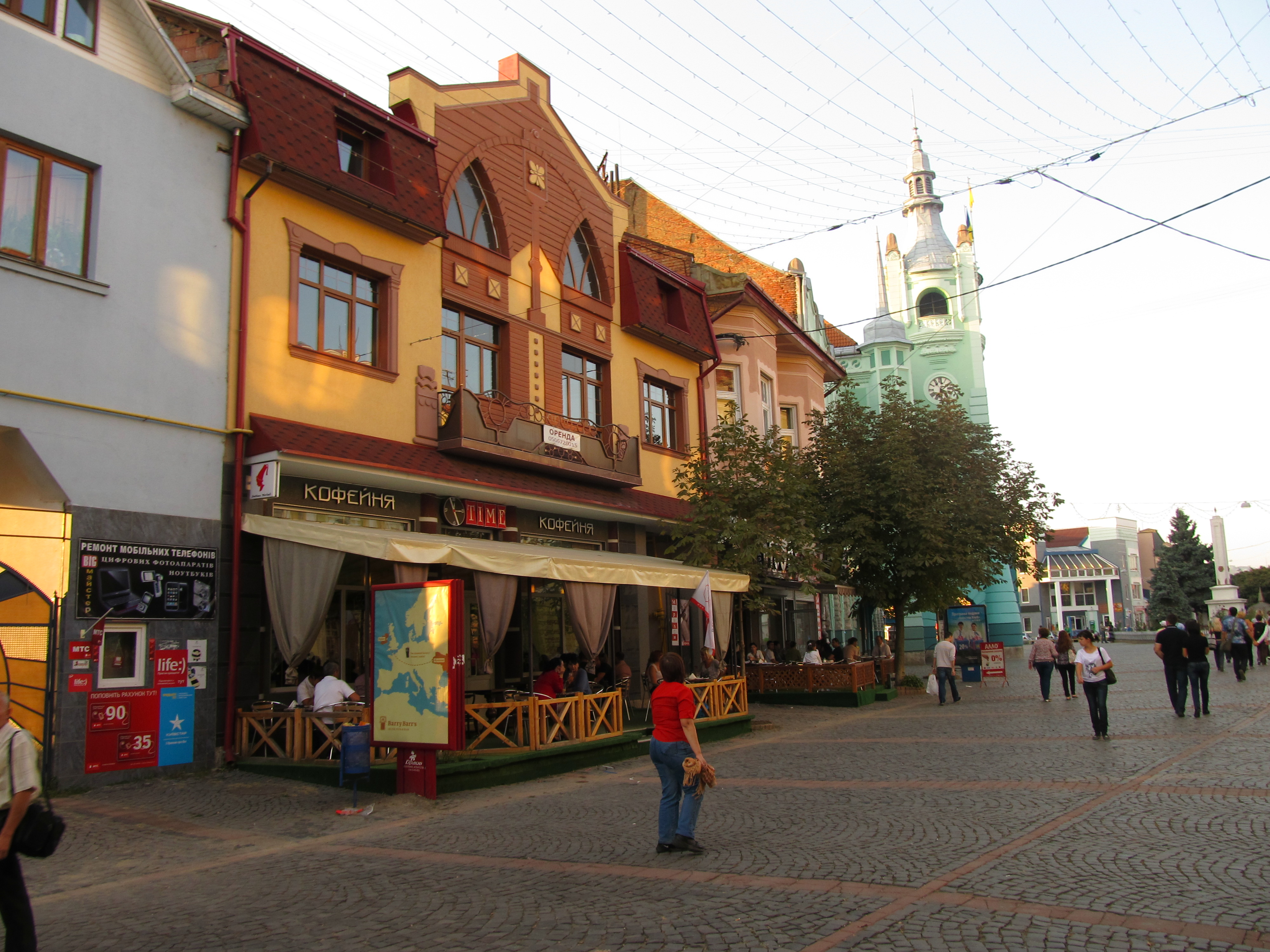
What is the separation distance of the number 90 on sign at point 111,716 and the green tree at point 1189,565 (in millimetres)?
72047

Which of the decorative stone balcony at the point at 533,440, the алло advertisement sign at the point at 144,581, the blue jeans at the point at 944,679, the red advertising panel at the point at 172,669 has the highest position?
the decorative stone balcony at the point at 533,440

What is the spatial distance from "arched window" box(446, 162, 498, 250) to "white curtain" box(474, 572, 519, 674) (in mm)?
7971

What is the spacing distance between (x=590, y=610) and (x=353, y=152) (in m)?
8.51

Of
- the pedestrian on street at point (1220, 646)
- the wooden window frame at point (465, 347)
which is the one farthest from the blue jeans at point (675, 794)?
the pedestrian on street at point (1220, 646)

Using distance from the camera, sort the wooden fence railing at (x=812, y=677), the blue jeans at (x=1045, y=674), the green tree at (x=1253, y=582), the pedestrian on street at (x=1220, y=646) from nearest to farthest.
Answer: the blue jeans at (x=1045, y=674), the wooden fence railing at (x=812, y=677), the pedestrian on street at (x=1220, y=646), the green tree at (x=1253, y=582)

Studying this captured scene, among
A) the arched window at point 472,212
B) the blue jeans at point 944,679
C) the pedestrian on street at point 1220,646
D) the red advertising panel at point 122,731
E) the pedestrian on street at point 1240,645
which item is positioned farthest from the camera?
the pedestrian on street at point 1220,646

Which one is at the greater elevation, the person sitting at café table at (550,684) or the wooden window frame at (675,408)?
the wooden window frame at (675,408)

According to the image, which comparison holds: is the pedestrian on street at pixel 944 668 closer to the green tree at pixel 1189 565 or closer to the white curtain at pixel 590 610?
the white curtain at pixel 590 610

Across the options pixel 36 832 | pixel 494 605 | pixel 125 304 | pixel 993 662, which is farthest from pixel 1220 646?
pixel 36 832

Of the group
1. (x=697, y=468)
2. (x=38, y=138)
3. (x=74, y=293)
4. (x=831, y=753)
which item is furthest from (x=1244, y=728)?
(x=38, y=138)

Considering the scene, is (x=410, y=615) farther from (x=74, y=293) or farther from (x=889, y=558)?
(x=889, y=558)

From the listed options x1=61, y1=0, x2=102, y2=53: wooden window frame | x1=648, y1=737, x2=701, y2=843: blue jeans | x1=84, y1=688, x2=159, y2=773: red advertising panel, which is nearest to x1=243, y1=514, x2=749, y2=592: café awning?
x1=84, y1=688, x2=159, y2=773: red advertising panel

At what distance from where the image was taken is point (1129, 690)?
2308 cm

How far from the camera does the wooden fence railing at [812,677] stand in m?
22.7
